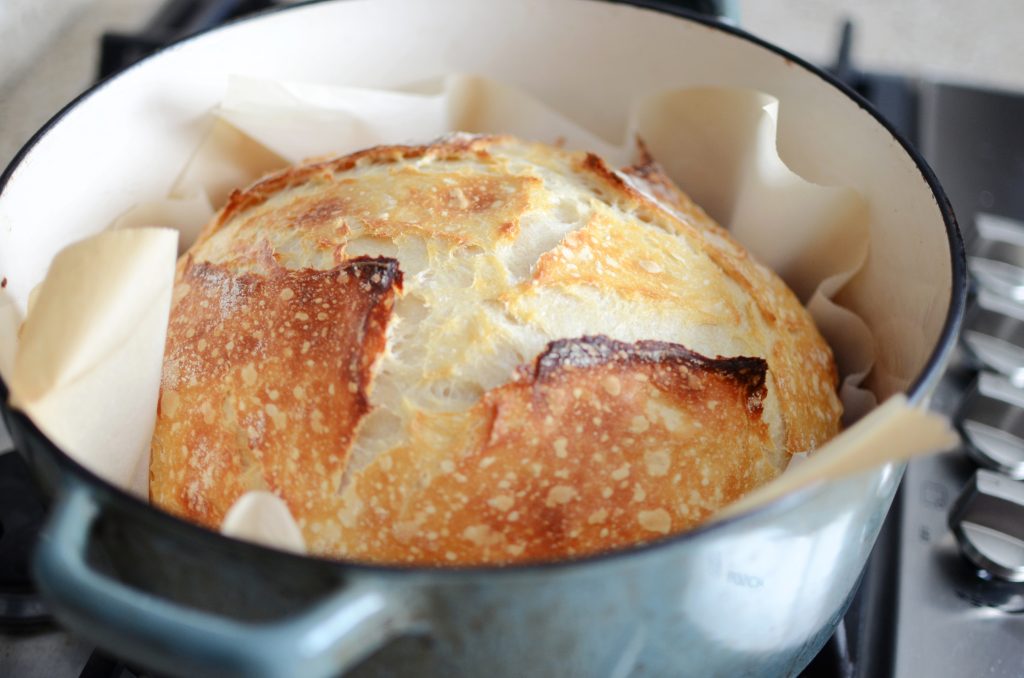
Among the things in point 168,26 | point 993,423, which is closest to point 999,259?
point 993,423

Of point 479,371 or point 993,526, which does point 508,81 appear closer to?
point 479,371

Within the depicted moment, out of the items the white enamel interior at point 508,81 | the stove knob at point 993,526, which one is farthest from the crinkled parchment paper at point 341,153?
the stove knob at point 993,526

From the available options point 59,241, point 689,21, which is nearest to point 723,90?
point 689,21

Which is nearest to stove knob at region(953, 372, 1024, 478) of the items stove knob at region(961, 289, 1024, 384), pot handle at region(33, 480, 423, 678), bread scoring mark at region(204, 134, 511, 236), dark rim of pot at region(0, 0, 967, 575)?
stove knob at region(961, 289, 1024, 384)

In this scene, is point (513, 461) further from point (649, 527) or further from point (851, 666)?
point (851, 666)

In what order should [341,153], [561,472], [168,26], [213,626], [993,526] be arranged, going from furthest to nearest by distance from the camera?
[168,26], [341,153], [993,526], [561,472], [213,626]

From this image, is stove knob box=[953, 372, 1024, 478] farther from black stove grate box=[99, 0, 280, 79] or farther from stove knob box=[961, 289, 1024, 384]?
black stove grate box=[99, 0, 280, 79]
